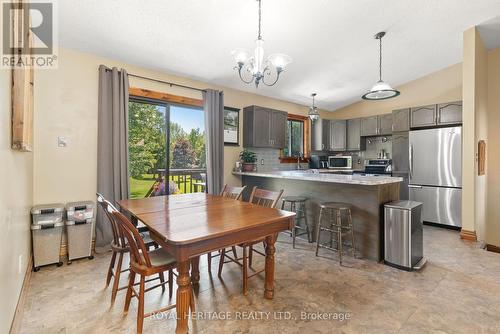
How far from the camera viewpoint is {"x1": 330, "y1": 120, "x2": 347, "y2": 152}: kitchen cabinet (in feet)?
20.5

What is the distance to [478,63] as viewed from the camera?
148 inches

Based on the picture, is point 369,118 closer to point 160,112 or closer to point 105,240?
point 160,112

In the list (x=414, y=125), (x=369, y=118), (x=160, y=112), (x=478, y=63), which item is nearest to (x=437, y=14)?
(x=478, y=63)

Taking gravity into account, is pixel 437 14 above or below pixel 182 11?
above

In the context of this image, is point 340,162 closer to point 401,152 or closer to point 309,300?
point 401,152

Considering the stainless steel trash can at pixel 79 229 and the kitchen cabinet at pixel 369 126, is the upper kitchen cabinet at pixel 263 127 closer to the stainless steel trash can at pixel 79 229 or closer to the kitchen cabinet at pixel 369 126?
the kitchen cabinet at pixel 369 126

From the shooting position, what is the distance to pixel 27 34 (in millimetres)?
2014

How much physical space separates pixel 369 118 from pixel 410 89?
98 cm

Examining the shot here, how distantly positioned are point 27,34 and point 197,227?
2145mm

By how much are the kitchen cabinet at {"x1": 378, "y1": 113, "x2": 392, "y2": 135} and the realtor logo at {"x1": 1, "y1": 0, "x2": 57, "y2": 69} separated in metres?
5.87

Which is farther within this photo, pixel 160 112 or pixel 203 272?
pixel 160 112

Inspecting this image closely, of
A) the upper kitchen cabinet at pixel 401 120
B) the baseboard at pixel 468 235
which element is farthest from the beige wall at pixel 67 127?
the baseboard at pixel 468 235

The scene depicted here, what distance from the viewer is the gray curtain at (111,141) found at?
10.5ft

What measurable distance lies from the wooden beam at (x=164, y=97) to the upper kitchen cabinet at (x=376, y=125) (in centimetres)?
398
